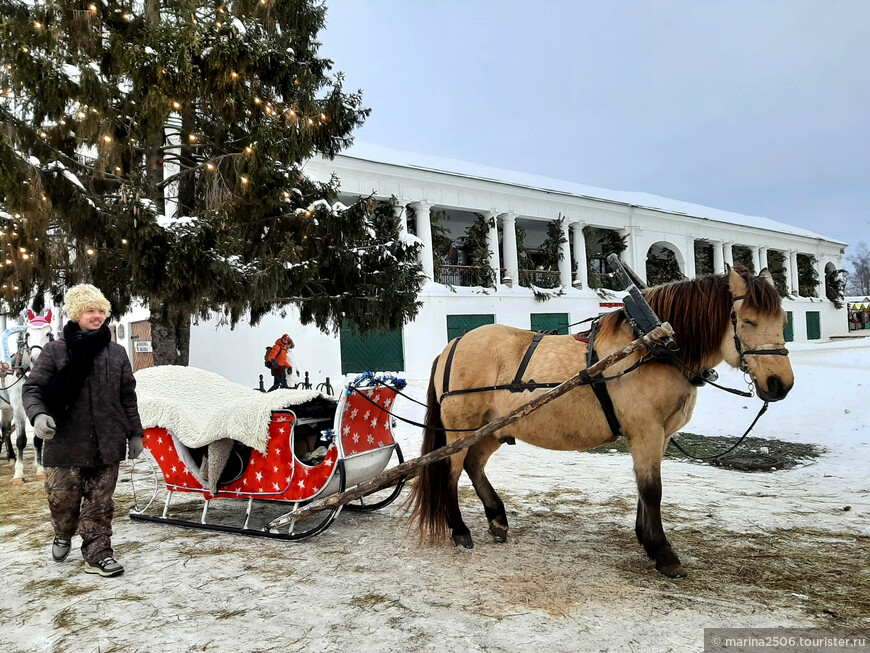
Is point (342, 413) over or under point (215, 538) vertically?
over

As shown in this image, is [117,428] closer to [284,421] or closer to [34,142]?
[284,421]

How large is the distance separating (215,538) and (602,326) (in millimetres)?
3267

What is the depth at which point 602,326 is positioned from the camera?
3.83 meters

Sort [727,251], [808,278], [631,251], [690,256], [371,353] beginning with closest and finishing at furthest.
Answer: [371,353] < [631,251] < [690,256] < [727,251] < [808,278]

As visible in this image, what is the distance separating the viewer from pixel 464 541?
3979 mm

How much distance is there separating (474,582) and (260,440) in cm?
189

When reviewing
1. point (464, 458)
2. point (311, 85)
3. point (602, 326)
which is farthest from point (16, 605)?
point (311, 85)

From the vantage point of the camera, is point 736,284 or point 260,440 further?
point 260,440

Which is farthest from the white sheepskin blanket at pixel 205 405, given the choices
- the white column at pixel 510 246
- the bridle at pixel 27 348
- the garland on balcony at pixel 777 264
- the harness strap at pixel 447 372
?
the garland on balcony at pixel 777 264

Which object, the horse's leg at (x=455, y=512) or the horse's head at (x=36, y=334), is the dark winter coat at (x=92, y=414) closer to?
the horse's leg at (x=455, y=512)

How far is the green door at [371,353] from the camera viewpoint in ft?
54.8

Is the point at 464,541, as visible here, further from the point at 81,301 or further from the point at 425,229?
the point at 425,229

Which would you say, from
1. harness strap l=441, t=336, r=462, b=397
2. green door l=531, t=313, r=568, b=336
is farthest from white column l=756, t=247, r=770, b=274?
harness strap l=441, t=336, r=462, b=397

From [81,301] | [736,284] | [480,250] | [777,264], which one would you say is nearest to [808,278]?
[777,264]
